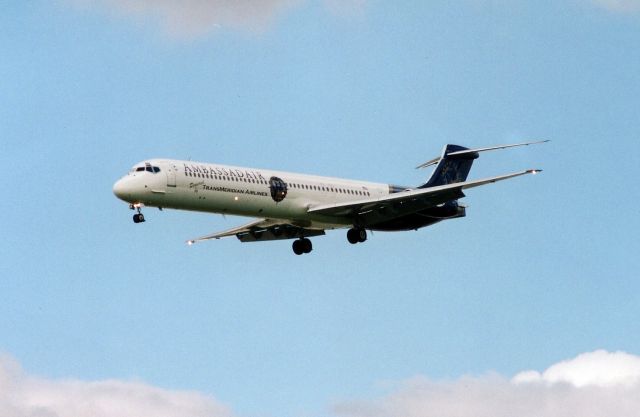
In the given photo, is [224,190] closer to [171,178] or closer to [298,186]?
[171,178]

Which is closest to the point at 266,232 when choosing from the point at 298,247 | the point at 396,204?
the point at 298,247

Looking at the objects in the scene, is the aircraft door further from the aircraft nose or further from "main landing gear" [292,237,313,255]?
"main landing gear" [292,237,313,255]

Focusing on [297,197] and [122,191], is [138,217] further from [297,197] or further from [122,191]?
[297,197]

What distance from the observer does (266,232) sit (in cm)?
7344

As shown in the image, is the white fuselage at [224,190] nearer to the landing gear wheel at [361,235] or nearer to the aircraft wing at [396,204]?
the aircraft wing at [396,204]

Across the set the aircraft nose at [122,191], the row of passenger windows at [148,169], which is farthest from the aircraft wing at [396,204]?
the aircraft nose at [122,191]

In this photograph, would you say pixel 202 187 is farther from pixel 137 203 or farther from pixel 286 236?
pixel 286 236

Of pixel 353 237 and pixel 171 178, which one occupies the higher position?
pixel 353 237

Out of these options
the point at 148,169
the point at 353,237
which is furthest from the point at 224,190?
the point at 353,237

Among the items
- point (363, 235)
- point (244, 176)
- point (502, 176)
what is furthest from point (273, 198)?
point (502, 176)

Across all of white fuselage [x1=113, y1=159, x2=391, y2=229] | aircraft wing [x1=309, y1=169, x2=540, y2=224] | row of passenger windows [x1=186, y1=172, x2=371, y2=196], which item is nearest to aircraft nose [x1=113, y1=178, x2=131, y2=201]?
white fuselage [x1=113, y1=159, x2=391, y2=229]

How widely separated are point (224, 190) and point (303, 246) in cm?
943

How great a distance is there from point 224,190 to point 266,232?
26.6 feet

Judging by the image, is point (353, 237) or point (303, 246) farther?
point (303, 246)
